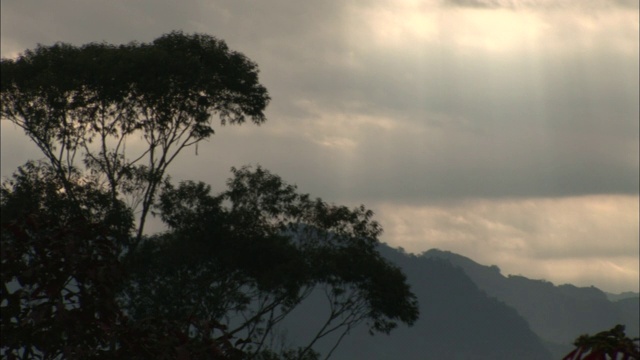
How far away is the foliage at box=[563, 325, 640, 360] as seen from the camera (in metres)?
4.85

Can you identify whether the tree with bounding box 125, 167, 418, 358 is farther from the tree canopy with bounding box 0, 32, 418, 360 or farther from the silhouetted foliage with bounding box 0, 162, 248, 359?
the silhouetted foliage with bounding box 0, 162, 248, 359

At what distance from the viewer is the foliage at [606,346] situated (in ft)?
15.9

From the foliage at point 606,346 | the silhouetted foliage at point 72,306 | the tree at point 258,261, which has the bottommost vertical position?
the foliage at point 606,346

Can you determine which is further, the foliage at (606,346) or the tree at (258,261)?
the tree at (258,261)

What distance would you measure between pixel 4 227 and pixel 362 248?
47.5 m

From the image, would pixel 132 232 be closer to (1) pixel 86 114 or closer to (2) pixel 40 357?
(1) pixel 86 114

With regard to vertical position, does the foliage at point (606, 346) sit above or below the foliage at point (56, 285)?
below

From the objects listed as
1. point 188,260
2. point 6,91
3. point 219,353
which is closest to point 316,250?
point 188,260

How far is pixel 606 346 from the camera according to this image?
5.02m

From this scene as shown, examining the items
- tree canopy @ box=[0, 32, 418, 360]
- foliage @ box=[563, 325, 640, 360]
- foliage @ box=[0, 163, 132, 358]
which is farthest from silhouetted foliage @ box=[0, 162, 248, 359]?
tree canopy @ box=[0, 32, 418, 360]

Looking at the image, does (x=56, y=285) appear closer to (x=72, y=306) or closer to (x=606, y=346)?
(x=72, y=306)

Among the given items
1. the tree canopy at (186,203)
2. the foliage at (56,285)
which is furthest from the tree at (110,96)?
the foliage at (56,285)

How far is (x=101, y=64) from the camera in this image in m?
49.8

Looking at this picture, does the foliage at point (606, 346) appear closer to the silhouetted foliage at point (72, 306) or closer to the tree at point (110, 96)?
the silhouetted foliage at point (72, 306)
